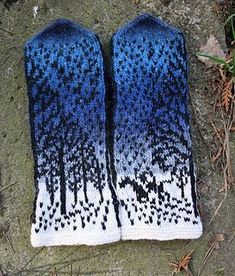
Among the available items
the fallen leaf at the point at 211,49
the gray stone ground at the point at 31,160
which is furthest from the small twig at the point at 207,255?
the fallen leaf at the point at 211,49

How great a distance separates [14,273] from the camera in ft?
6.86

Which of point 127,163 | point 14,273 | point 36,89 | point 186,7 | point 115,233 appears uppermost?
point 186,7

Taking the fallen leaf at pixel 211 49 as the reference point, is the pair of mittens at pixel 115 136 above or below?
below

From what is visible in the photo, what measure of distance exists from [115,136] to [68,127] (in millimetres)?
150

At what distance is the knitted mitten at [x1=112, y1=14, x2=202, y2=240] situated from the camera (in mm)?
2094

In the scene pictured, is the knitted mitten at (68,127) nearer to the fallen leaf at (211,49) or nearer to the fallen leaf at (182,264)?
the fallen leaf at (182,264)

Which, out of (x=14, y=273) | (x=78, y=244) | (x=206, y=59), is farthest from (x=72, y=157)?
(x=206, y=59)

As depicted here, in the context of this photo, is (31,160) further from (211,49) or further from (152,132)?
Result: (211,49)

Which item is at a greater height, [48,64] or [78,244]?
[48,64]

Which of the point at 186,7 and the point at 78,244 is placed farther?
the point at 186,7

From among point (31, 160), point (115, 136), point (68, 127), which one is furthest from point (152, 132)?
point (31, 160)

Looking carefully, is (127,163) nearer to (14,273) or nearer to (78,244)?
(78,244)

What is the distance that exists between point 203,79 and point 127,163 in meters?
0.37

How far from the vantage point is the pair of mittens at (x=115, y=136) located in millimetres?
2080
